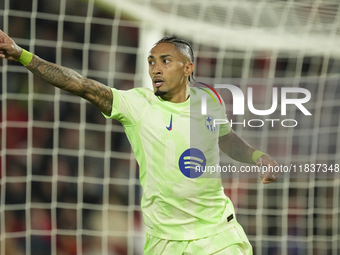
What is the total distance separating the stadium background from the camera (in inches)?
155

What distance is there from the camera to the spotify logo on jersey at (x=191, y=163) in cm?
214

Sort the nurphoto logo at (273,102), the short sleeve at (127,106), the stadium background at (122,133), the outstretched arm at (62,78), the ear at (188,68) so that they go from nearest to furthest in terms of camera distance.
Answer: the outstretched arm at (62,78) < the short sleeve at (127,106) < the ear at (188,68) < the nurphoto logo at (273,102) < the stadium background at (122,133)

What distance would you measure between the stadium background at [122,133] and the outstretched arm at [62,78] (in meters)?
1.84

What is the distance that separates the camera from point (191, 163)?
2.15m

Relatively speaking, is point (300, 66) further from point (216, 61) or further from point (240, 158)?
point (240, 158)

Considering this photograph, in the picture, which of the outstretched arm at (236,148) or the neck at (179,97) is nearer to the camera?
the neck at (179,97)

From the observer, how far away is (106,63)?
4.64 meters

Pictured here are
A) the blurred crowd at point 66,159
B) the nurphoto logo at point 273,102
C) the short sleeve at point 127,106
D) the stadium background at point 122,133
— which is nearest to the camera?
the short sleeve at point 127,106

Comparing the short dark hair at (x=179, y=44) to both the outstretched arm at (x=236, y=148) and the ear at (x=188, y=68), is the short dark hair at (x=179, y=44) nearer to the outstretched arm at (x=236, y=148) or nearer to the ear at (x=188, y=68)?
the ear at (x=188, y=68)

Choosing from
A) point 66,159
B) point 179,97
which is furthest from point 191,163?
point 66,159

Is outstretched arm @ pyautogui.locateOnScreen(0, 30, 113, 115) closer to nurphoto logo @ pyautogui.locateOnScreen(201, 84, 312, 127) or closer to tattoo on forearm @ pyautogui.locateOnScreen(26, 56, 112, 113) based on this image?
tattoo on forearm @ pyautogui.locateOnScreen(26, 56, 112, 113)

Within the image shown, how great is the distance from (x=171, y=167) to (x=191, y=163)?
108 millimetres

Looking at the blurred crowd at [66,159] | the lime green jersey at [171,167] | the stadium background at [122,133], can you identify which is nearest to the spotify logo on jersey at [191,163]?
the lime green jersey at [171,167]

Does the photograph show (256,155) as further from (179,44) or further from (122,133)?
(122,133)
